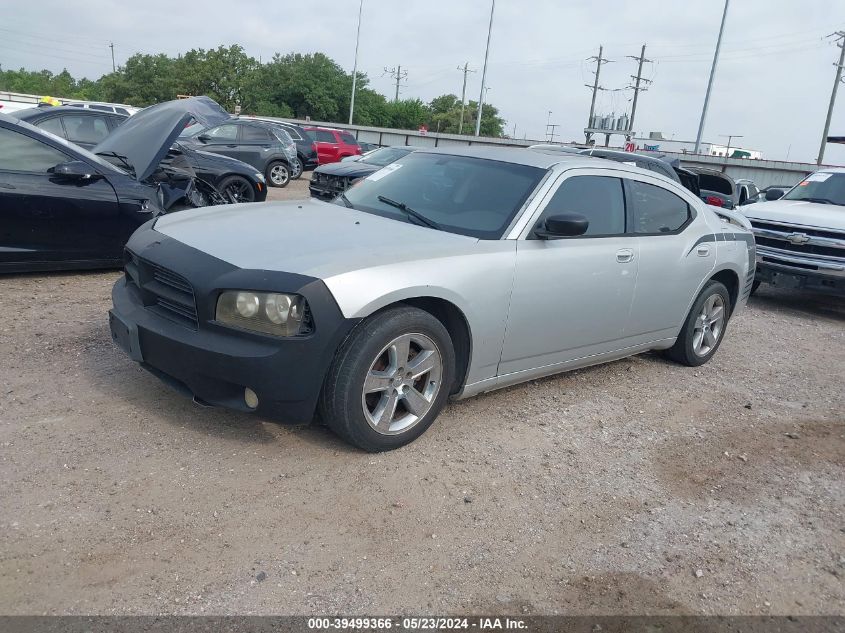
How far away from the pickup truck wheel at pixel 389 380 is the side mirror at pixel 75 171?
13.2 ft

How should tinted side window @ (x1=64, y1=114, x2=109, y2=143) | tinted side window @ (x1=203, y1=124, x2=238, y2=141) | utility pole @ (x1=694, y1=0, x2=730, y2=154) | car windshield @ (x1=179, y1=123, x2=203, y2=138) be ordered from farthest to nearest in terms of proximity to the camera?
1. utility pole @ (x1=694, y1=0, x2=730, y2=154)
2. tinted side window @ (x1=203, y1=124, x2=238, y2=141)
3. car windshield @ (x1=179, y1=123, x2=203, y2=138)
4. tinted side window @ (x1=64, y1=114, x2=109, y2=143)

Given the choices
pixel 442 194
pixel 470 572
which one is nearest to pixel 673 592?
pixel 470 572

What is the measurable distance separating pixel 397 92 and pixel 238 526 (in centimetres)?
9344

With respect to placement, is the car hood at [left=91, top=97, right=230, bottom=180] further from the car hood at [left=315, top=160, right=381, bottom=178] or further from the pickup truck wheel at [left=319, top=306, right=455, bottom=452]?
the car hood at [left=315, top=160, right=381, bottom=178]

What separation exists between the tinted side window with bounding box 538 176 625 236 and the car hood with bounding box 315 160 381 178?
825 cm

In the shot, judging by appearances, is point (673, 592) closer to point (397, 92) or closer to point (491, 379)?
point (491, 379)

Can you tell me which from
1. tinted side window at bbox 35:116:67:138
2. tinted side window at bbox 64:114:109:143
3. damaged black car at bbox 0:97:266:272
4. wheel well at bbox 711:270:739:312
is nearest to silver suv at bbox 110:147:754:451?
wheel well at bbox 711:270:739:312

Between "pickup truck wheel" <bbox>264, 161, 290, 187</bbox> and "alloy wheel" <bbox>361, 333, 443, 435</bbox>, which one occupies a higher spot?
"pickup truck wheel" <bbox>264, 161, 290, 187</bbox>

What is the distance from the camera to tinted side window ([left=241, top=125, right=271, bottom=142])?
17.4 m

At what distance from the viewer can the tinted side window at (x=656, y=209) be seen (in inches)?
196

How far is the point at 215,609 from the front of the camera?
2.46m

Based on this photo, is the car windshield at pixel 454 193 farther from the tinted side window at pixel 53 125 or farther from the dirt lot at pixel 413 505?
the tinted side window at pixel 53 125

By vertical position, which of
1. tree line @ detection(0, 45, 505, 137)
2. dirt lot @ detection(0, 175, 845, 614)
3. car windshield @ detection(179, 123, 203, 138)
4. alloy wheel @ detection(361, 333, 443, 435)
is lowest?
dirt lot @ detection(0, 175, 845, 614)

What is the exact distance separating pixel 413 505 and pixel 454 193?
208 centimetres
